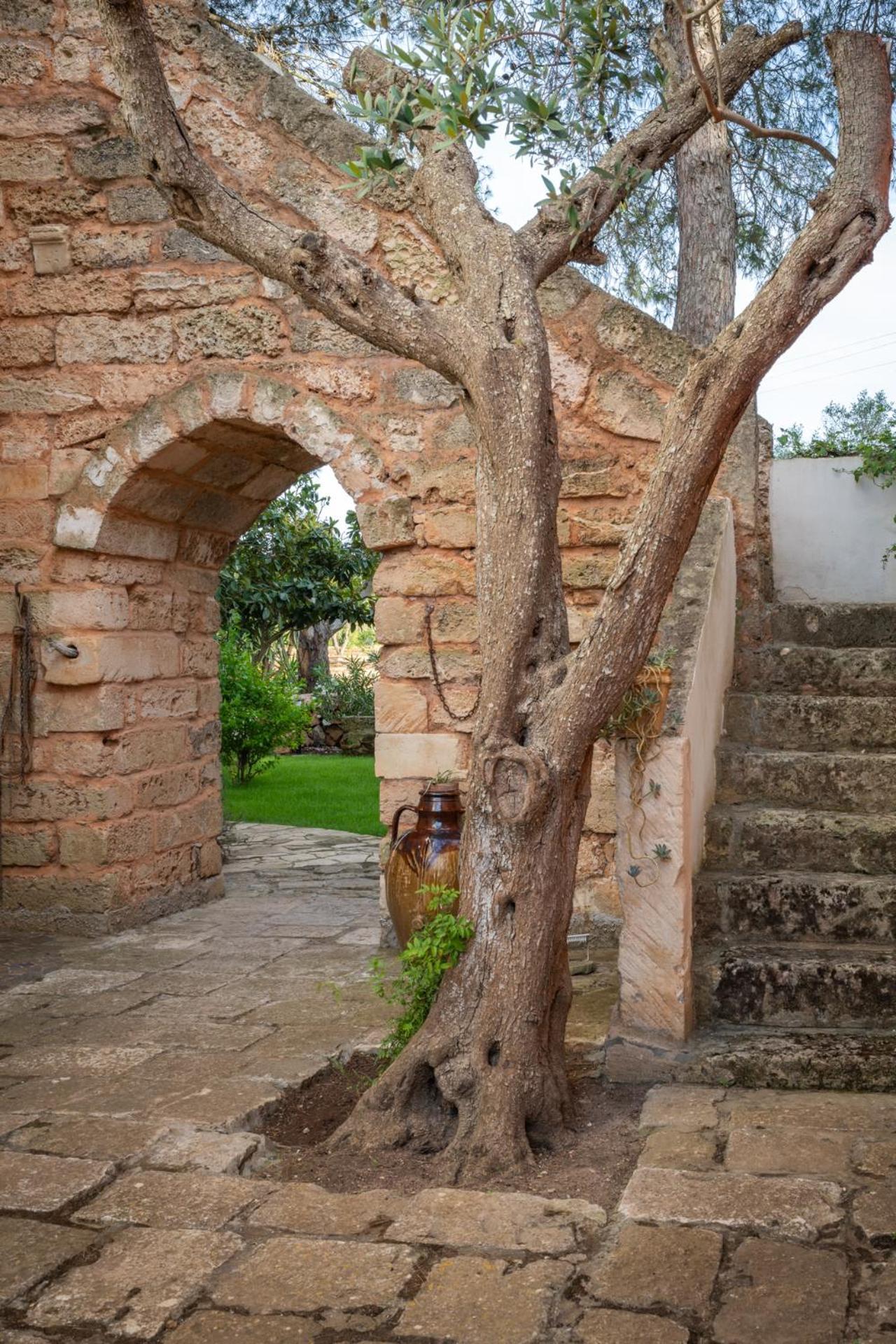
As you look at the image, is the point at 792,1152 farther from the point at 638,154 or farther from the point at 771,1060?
the point at 638,154

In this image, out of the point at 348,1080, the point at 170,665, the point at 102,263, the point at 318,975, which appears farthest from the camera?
the point at 170,665

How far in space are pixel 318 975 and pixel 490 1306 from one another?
8.54 ft

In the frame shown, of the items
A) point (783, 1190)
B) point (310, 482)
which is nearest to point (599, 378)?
point (783, 1190)

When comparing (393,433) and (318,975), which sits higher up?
(393,433)

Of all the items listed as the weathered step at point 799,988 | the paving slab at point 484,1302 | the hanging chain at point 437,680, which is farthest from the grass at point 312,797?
the paving slab at point 484,1302

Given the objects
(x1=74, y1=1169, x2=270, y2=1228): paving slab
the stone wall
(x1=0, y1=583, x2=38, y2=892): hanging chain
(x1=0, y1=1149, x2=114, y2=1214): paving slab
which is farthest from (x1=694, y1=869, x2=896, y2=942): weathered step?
(x1=0, y1=583, x2=38, y2=892): hanging chain

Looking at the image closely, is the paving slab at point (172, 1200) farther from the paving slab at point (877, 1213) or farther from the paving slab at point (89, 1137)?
the paving slab at point (877, 1213)

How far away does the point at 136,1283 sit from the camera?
2406mm

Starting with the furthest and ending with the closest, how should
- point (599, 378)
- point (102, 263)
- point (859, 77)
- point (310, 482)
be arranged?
point (310, 482)
point (102, 263)
point (599, 378)
point (859, 77)

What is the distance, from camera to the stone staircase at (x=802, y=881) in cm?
344

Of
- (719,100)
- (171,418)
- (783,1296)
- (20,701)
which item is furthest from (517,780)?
(20,701)

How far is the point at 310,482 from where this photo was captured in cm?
1395

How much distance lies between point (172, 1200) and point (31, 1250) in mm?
324

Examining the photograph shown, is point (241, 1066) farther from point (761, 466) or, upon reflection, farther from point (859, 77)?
point (761, 466)
